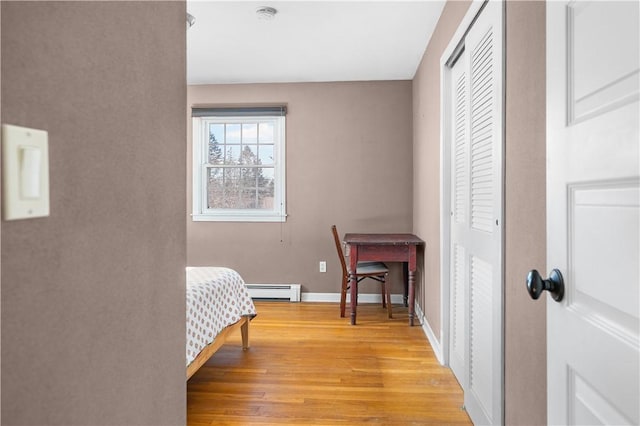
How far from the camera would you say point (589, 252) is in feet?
2.69

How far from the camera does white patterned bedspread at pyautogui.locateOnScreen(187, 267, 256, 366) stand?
7.34ft

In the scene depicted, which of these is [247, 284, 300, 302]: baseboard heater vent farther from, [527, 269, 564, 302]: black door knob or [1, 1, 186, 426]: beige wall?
[527, 269, 564, 302]: black door knob

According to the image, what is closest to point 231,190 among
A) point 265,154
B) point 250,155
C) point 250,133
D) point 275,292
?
point 250,155

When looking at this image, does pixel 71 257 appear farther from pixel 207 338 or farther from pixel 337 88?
pixel 337 88

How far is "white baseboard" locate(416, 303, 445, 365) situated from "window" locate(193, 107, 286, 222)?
1.91m

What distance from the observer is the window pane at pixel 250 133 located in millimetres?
4773

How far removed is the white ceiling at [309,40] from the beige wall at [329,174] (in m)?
0.20

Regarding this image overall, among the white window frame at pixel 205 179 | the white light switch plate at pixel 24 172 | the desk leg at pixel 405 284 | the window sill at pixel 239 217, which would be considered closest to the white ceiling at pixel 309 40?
the white window frame at pixel 205 179

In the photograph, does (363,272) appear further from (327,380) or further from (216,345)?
(216,345)

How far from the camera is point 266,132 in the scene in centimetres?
477

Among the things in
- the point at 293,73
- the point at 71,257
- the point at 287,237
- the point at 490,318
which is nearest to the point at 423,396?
the point at 490,318

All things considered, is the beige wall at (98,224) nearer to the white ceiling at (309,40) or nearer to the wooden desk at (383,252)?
the white ceiling at (309,40)

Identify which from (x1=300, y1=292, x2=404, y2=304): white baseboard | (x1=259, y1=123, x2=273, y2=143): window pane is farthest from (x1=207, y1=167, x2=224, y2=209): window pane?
(x1=300, y1=292, x2=404, y2=304): white baseboard

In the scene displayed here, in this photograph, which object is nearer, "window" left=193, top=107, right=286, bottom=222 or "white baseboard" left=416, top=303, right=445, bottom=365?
"white baseboard" left=416, top=303, right=445, bottom=365
